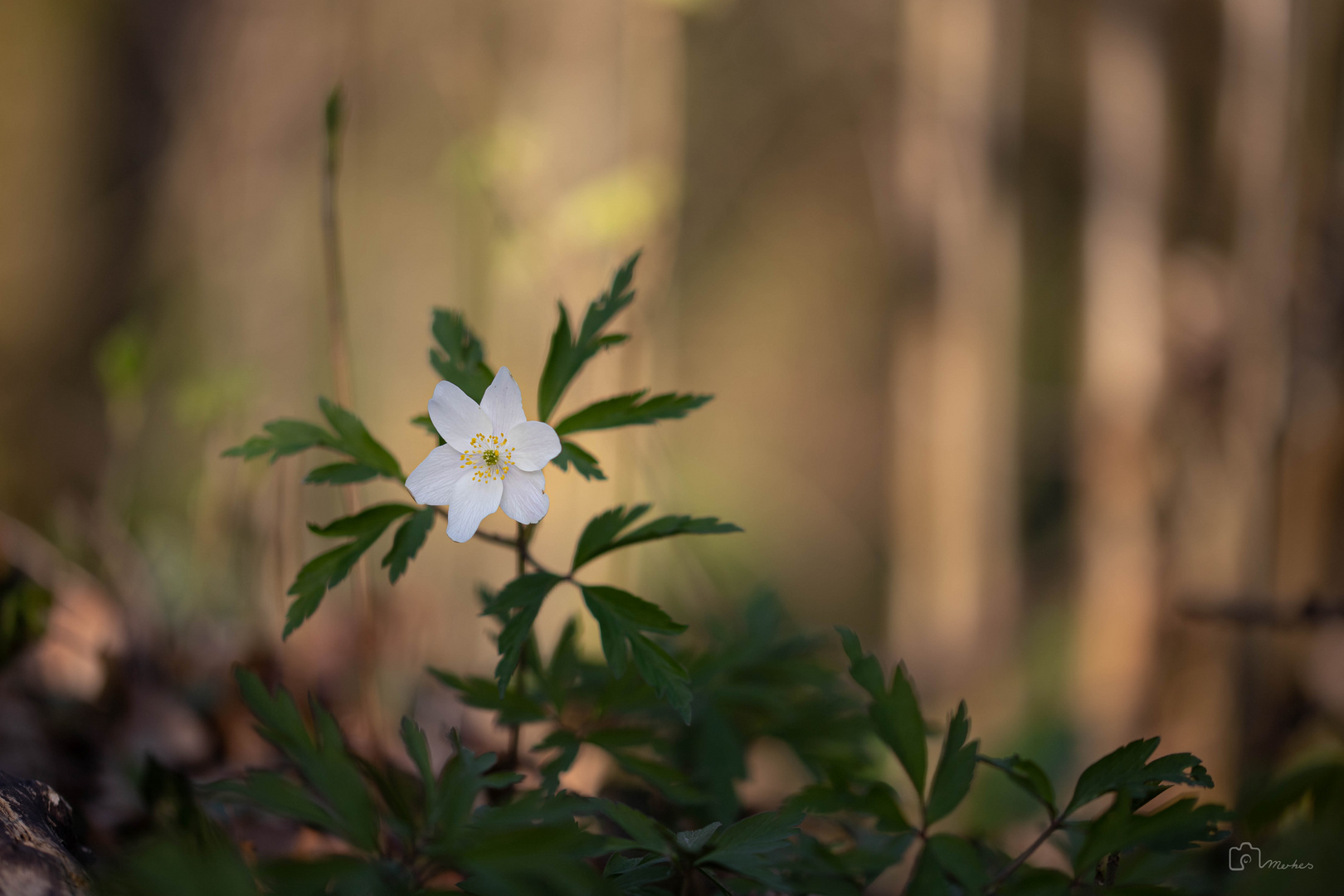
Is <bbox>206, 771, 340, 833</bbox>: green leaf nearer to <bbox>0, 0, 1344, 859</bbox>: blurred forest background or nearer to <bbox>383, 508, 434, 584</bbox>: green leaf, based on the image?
<bbox>383, 508, 434, 584</bbox>: green leaf

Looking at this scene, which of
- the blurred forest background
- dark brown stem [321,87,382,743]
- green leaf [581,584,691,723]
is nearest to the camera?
green leaf [581,584,691,723]

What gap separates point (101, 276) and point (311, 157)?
0.77m

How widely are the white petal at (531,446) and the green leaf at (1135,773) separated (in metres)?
0.43

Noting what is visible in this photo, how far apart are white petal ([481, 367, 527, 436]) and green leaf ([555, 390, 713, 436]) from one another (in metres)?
0.05

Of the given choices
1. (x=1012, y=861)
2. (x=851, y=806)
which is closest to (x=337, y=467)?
(x=851, y=806)

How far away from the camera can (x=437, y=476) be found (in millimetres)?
577

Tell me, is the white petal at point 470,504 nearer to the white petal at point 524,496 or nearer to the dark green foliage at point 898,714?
the white petal at point 524,496

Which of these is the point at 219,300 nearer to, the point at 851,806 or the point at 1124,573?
the point at 851,806

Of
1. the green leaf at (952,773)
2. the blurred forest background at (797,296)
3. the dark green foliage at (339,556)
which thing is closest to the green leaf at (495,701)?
the dark green foliage at (339,556)

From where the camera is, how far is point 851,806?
0.56 m

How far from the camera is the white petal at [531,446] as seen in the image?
57 cm

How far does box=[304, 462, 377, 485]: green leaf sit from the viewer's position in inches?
23.7

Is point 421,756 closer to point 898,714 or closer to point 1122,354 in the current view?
point 898,714

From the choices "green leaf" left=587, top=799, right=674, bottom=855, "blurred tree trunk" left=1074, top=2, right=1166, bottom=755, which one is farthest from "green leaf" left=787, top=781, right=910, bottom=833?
"blurred tree trunk" left=1074, top=2, right=1166, bottom=755
